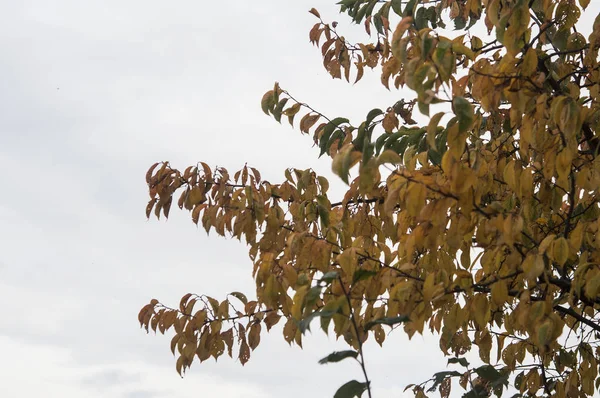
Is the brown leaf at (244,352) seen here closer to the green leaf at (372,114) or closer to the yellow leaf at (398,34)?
the green leaf at (372,114)

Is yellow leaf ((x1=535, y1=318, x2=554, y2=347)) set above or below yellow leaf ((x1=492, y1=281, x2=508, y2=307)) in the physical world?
below

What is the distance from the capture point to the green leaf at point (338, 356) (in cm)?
226

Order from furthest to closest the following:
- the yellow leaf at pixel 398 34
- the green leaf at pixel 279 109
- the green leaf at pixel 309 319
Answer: the green leaf at pixel 279 109 < the yellow leaf at pixel 398 34 < the green leaf at pixel 309 319

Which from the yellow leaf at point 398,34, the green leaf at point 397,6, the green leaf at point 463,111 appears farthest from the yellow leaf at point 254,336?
the green leaf at point 397,6

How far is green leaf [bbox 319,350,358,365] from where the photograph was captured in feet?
7.41

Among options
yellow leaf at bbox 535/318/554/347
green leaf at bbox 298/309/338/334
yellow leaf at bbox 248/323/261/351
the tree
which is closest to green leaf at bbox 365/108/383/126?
the tree

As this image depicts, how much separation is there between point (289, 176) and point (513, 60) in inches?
54.2

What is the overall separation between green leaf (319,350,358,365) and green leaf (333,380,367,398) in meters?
0.09

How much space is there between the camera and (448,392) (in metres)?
4.25

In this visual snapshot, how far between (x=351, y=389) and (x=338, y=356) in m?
0.11

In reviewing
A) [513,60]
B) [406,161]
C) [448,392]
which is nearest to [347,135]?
[406,161]

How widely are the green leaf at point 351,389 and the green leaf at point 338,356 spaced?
0.09 metres

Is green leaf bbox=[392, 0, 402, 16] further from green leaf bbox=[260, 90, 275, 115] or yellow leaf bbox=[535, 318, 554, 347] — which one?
yellow leaf bbox=[535, 318, 554, 347]

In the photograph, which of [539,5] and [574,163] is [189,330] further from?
[539,5]
